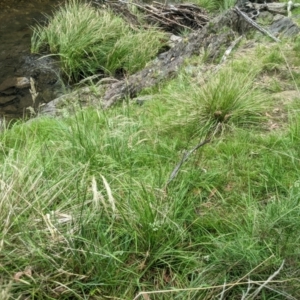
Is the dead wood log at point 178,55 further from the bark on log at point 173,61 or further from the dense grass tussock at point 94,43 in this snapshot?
the dense grass tussock at point 94,43

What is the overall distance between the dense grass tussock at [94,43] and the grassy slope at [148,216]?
391 centimetres

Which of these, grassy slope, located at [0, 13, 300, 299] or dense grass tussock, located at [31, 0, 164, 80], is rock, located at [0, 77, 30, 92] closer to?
dense grass tussock, located at [31, 0, 164, 80]

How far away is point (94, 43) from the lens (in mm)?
7785

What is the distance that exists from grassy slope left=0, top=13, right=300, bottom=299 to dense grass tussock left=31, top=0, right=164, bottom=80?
391 cm

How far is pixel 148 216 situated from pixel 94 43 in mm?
5843

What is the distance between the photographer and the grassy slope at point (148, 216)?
215 centimetres

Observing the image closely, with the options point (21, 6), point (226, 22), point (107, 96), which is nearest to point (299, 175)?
point (107, 96)

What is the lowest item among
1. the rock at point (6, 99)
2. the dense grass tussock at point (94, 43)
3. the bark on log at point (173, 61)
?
the rock at point (6, 99)

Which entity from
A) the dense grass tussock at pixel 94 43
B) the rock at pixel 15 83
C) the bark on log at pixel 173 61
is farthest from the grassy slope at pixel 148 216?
the dense grass tussock at pixel 94 43

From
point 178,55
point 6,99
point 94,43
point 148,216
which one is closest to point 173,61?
point 178,55

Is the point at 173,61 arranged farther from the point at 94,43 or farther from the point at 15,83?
the point at 15,83

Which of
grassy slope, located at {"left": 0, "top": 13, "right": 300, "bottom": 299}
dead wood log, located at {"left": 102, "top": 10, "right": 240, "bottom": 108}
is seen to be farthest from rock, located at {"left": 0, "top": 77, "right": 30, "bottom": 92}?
grassy slope, located at {"left": 0, "top": 13, "right": 300, "bottom": 299}

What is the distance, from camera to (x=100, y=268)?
2.21 m

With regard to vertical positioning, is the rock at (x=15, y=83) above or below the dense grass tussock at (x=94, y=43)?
below
